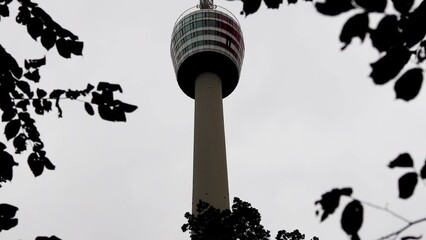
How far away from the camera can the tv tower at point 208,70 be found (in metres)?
56.3

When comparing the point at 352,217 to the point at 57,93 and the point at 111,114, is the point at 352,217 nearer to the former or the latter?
the point at 111,114

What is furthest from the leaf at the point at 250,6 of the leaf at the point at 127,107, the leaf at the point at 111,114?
the leaf at the point at 111,114

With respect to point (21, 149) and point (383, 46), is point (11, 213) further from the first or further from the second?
point (383, 46)

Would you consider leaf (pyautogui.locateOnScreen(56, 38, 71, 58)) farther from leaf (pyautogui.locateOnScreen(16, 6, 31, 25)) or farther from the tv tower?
the tv tower

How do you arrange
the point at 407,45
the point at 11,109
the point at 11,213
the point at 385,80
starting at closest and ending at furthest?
the point at 385,80, the point at 407,45, the point at 11,213, the point at 11,109

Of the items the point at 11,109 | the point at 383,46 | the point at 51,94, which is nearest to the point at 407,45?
the point at 383,46

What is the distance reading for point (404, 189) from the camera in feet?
8.24

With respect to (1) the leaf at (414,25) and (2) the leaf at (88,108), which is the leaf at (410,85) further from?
(2) the leaf at (88,108)

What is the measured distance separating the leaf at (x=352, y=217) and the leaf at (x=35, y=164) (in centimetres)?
337

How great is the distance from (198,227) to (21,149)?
67.9 ft

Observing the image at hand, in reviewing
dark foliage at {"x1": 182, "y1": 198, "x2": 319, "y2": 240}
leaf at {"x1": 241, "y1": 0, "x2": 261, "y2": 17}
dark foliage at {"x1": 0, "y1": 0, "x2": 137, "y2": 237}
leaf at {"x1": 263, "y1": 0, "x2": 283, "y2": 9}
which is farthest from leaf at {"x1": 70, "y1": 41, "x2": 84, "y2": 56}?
dark foliage at {"x1": 182, "y1": 198, "x2": 319, "y2": 240}

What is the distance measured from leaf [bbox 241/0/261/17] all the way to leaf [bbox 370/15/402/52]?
1567 mm

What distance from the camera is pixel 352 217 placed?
245cm

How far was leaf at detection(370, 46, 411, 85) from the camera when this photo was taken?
8.04ft
